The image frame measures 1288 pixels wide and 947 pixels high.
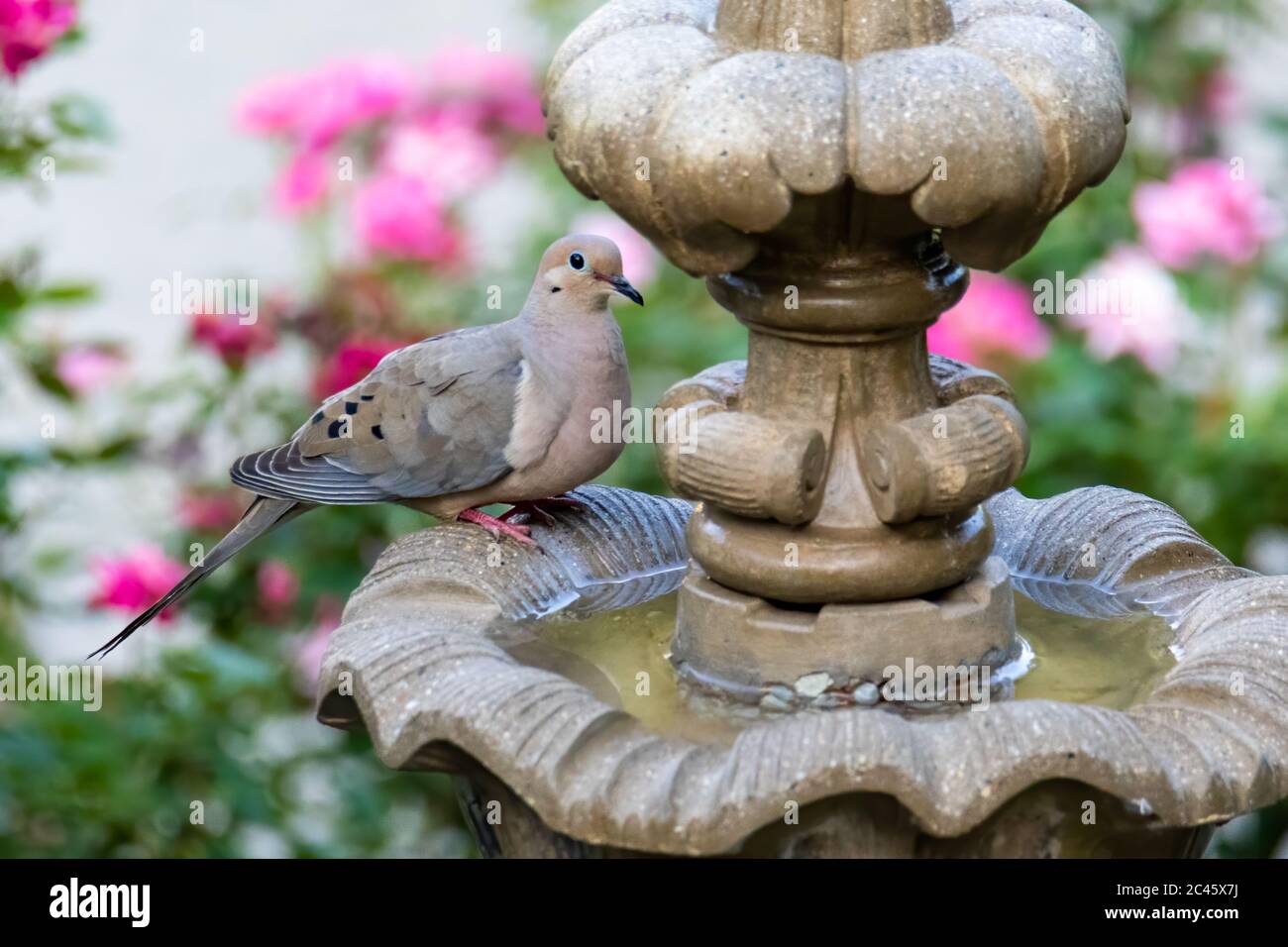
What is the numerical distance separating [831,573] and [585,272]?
681mm

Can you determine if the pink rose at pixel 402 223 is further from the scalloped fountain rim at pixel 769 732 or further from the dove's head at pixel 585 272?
the scalloped fountain rim at pixel 769 732

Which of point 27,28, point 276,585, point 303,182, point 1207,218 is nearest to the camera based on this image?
Result: point 27,28

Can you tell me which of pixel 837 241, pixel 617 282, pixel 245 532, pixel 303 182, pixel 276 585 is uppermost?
pixel 837 241

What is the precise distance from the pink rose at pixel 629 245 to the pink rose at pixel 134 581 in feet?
4.43

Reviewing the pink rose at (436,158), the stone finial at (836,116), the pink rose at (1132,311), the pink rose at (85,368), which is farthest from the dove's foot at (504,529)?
the pink rose at (1132,311)

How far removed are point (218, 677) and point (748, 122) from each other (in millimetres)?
1942

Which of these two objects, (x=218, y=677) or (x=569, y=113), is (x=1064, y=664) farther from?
(x=218, y=677)

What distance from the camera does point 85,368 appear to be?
13.0 ft

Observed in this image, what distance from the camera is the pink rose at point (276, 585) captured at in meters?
4.09

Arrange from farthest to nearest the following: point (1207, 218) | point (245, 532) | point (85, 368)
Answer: point (1207, 218) → point (85, 368) → point (245, 532)

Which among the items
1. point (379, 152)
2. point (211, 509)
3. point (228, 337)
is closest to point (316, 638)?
point (211, 509)

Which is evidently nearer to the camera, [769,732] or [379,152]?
[769,732]

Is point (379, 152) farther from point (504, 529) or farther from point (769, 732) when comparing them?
point (769, 732)

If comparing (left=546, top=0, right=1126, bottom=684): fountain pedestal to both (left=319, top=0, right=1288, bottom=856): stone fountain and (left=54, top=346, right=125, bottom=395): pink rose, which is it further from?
(left=54, top=346, right=125, bottom=395): pink rose
